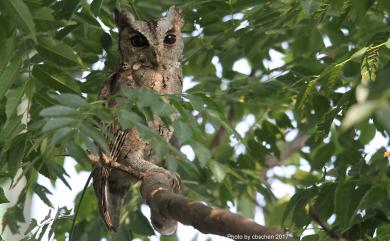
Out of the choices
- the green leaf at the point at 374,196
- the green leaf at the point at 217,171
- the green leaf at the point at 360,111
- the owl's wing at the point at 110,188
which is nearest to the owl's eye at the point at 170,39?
the owl's wing at the point at 110,188

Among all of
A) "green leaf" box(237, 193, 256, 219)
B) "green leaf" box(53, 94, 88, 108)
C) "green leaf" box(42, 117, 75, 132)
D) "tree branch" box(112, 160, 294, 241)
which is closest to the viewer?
"tree branch" box(112, 160, 294, 241)

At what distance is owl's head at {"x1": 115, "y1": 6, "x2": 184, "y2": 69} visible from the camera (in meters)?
2.75

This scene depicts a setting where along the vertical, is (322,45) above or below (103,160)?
above

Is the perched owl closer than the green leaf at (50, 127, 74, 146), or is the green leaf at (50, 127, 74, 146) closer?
the green leaf at (50, 127, 74, 146)

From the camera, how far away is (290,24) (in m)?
3.05

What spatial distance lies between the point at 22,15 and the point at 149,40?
2.69 ft

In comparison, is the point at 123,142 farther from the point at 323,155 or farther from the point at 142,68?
the point at 323,155

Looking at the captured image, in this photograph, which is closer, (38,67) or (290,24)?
(38,67)

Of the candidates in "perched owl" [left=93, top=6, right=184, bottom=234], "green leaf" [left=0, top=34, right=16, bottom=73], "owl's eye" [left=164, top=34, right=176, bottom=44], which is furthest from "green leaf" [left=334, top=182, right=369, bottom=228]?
"green leaf" [left=0, top=34, right=16, bottom=73]

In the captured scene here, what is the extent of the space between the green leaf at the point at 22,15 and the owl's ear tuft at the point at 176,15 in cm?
92

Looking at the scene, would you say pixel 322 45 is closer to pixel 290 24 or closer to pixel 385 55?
pixel 290 24

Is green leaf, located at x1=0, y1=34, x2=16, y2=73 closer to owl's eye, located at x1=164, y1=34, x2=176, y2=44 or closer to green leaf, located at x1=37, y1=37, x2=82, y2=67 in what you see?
green leaf, located at x1=37, y1=37, x2=82, y2=67

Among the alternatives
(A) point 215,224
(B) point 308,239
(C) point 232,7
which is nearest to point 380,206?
(B) point 308,239

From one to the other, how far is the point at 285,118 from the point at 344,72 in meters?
0.35
